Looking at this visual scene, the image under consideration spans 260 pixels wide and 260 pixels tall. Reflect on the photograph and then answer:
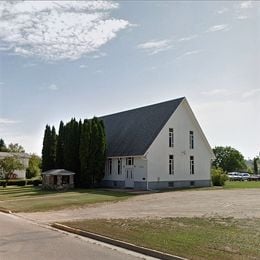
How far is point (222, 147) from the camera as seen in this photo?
113938 mm

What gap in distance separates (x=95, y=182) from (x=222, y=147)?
72.9 metres

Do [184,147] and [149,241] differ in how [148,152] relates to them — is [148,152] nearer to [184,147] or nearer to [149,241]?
[184,147]

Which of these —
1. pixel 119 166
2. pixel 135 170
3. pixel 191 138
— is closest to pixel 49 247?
pixel 135 170

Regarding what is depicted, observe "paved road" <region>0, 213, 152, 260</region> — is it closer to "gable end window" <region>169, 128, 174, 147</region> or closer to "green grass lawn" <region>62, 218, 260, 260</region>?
"green grass lawn" <region>62, 218, 260, 260</region>

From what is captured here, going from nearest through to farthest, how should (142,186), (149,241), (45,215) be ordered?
(149,241)
(45,215)
(142,186)

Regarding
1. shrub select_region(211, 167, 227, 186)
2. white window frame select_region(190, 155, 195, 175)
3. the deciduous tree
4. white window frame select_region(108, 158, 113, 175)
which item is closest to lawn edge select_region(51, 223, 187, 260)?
white window frame select_region(108, 158, 113, 175)

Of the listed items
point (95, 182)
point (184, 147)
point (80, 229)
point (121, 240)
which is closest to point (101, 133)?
point (95, 182)

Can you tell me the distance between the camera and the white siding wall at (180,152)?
42.8 metres

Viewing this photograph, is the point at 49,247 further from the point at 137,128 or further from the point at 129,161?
the point at 137,128

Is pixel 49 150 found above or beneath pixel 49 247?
above

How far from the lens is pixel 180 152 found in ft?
149

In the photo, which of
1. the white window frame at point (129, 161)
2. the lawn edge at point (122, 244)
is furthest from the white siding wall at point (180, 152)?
the lawn edge at point (122, 244)

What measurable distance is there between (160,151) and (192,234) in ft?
98.1

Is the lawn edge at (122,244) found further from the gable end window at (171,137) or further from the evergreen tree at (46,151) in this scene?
the evergreen tree at (46,151)
